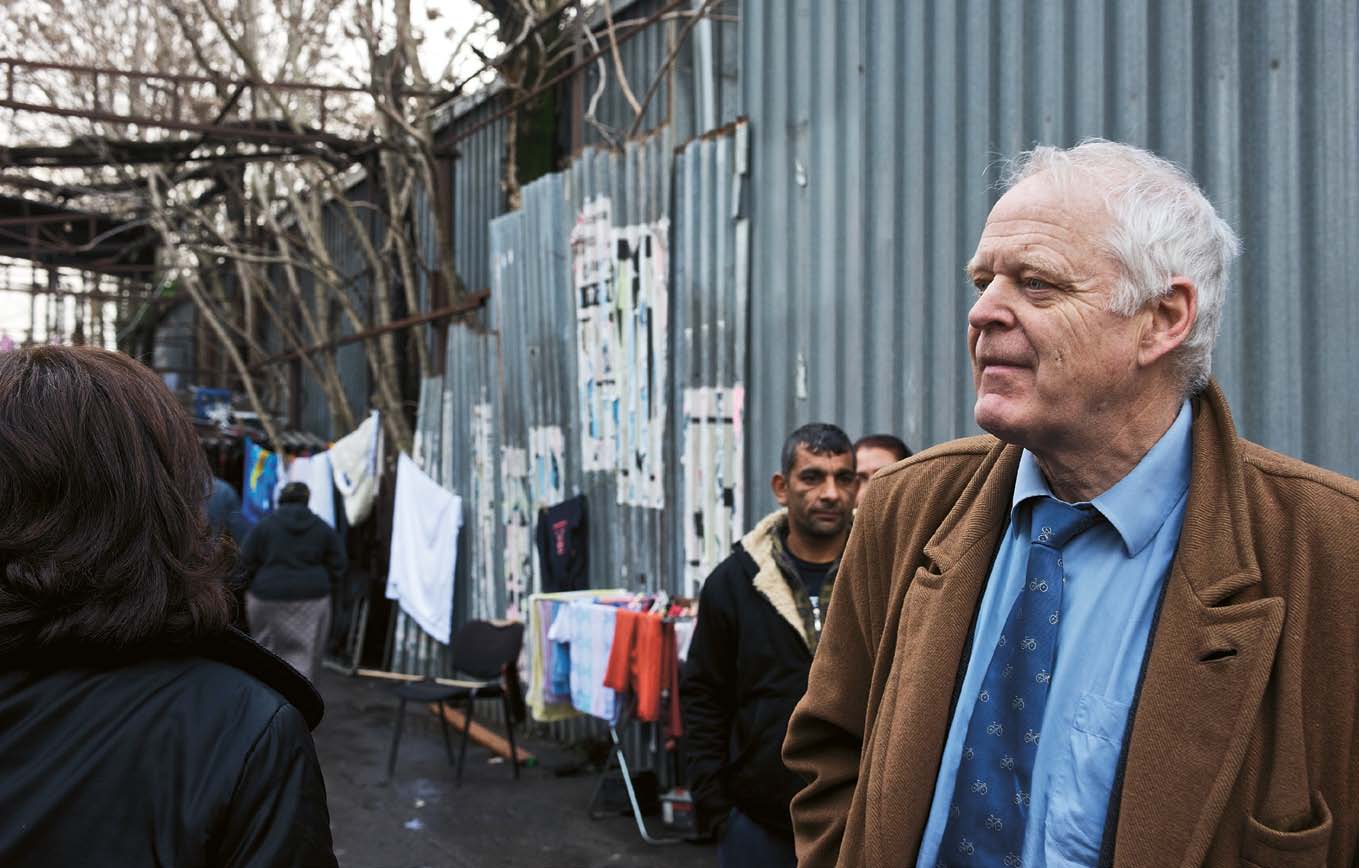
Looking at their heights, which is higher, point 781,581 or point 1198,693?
point 1198,693

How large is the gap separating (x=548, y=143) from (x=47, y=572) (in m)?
9.30

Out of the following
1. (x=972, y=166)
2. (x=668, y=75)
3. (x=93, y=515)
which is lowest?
(x=93, y=515)

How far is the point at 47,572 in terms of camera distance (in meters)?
1.73

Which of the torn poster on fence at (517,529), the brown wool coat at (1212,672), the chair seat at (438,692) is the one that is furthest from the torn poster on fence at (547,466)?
the brown wool coat at (1212,672)

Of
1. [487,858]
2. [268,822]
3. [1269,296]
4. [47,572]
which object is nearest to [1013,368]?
[268,822]

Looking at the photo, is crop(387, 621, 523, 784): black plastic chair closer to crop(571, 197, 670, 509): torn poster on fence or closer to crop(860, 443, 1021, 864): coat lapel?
crop(571, 197, 670, 509): torn poster on fence

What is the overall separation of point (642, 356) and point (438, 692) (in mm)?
2873

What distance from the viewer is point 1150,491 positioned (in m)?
1.92

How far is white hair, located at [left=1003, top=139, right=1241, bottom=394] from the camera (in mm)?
1887

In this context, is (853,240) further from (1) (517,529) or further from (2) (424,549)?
(2) (424,549)

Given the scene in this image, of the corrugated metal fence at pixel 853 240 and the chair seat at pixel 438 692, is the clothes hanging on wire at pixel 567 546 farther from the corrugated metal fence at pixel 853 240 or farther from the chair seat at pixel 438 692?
the chair seat at pixel 438 692

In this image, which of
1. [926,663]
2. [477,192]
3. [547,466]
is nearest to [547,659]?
[547,466]

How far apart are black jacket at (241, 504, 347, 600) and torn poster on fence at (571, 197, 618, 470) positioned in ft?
9.43

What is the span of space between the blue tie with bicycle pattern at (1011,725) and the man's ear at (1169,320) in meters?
0.27
